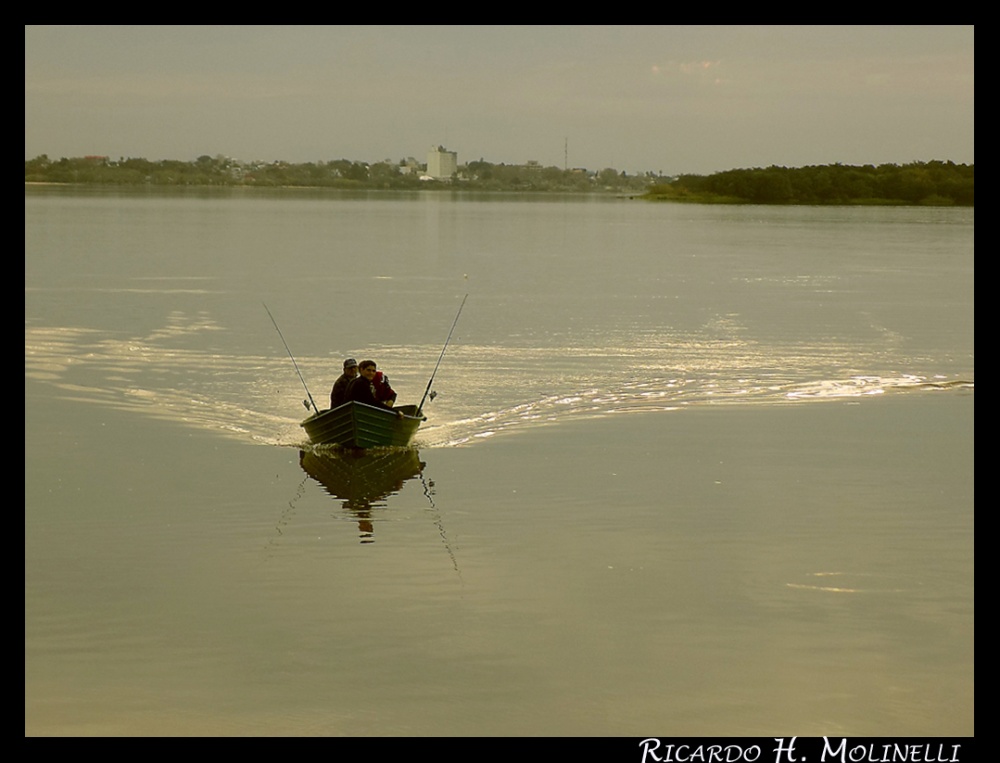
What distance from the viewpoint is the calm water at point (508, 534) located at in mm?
11164

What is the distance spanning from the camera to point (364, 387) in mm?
19766

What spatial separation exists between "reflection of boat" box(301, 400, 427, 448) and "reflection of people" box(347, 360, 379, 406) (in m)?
0.21

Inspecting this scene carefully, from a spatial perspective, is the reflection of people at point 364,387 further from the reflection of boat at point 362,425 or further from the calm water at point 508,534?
the calm water at point 508,534

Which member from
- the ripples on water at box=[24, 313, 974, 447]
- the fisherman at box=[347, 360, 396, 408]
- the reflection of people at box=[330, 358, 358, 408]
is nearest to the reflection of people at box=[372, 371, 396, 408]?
the fisherman at box=[347, 360, 396, 408]

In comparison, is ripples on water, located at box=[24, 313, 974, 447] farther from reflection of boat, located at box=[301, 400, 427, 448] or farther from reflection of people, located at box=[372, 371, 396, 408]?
reflection of people, located at box=[372, 371, 396, 408]

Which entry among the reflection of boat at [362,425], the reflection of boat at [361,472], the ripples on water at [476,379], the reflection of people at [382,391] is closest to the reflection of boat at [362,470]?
the reflection of boat at [361,472]

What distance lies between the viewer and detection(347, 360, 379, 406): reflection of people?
1973 centimetres

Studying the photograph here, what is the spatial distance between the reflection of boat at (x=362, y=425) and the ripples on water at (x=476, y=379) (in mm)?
1557

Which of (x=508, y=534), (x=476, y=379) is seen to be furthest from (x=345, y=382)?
(x=476, y=379)

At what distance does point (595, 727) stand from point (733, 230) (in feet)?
366

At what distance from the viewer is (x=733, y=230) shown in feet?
392

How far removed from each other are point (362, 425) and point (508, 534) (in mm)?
4352

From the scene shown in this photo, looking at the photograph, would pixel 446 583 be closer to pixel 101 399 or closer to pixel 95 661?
pixel 95 661

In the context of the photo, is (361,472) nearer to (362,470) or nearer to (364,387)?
(362,470)
